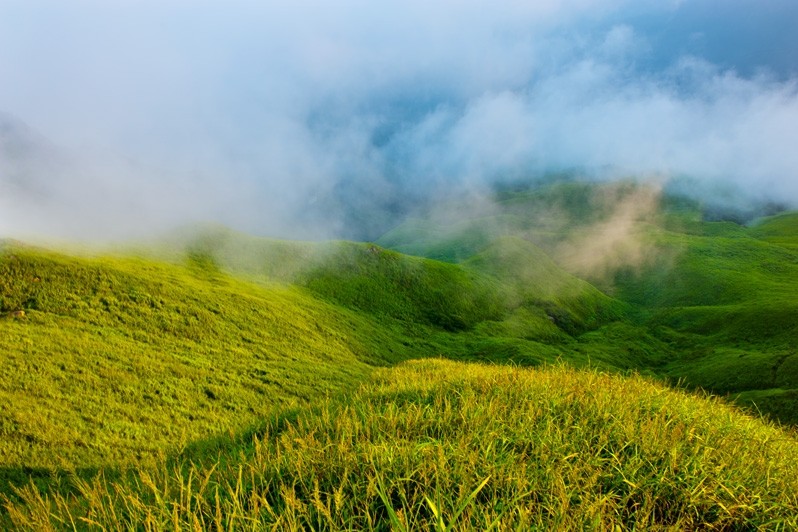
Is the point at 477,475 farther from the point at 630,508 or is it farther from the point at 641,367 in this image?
the point at 641,367

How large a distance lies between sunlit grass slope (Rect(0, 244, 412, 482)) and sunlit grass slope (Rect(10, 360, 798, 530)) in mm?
6621

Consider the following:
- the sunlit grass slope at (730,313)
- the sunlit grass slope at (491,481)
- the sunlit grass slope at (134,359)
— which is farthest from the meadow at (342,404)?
the sunlit grass slope at (730,313)

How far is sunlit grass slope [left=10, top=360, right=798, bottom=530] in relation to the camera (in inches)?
153

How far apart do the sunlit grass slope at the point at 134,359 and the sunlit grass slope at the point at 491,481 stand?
6.62m

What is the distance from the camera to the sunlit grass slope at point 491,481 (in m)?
3.88

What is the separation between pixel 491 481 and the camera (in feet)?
14.4

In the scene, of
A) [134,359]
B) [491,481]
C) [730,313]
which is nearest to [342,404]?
[491,481]

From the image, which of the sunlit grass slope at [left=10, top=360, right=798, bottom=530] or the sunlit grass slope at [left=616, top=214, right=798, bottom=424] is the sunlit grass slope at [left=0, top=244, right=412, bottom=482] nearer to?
the sunlit grass slope at [left=10, top=360, right=798, bottom=530]

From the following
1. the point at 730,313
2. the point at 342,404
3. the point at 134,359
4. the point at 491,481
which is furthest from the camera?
the point at 730,313

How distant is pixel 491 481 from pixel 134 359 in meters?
30.0

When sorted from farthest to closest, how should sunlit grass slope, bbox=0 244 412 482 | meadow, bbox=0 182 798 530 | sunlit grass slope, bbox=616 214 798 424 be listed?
sunlit grass slope, bbox=616 214 798 424 < sunlit grass slope, bbox=0 244 412 482 < meadow, bbox=0 182 798 530

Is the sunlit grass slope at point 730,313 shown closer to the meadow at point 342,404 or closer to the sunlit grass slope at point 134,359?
the meadow at point 342,404

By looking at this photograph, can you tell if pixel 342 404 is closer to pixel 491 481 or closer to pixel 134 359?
pixel 491 481

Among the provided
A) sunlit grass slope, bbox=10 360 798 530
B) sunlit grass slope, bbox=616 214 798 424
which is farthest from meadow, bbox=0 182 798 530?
sunlit grass slope, bbox=616 214 798 424
